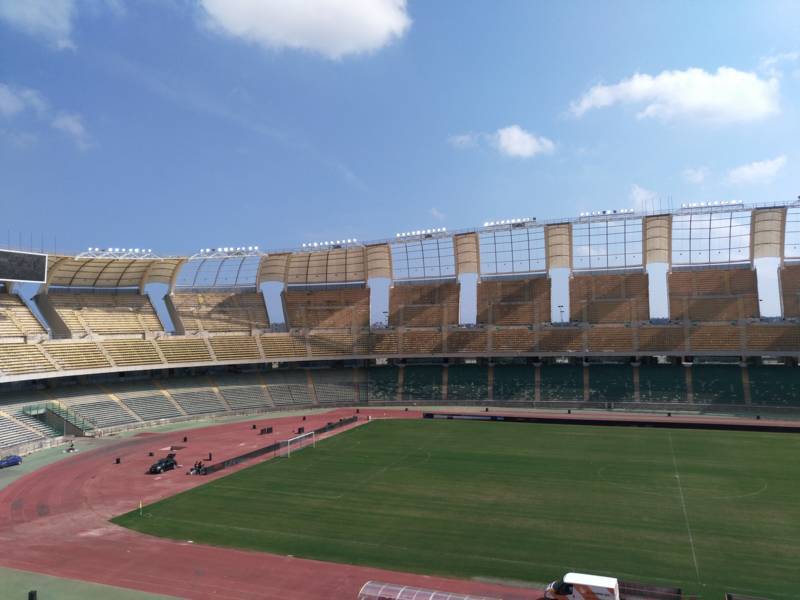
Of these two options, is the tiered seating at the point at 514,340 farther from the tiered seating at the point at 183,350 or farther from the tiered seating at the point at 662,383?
the tiered seating at the point at 183,350

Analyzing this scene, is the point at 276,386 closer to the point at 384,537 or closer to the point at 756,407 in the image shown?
the point at 384,537

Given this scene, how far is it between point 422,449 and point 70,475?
77.3 ft

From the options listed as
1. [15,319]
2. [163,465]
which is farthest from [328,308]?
[163,465]

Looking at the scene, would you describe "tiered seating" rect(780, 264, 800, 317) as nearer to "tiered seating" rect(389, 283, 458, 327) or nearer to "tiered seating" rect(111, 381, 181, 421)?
"tiered seating" rect(389, 283, 458, 327)

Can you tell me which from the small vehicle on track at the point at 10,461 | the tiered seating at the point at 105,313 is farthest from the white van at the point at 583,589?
the tiered seating at the point at 105,313

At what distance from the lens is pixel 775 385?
57.0m

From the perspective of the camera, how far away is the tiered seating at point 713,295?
2503 inches

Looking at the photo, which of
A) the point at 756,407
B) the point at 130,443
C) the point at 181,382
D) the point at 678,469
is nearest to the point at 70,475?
the point at 130,443

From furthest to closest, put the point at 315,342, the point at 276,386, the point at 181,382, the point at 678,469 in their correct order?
the point at 315,342, the point at 276,386, the point at 181,382, the point at 678,469

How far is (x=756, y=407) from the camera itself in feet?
180

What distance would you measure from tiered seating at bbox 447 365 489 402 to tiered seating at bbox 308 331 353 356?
13.5 metres

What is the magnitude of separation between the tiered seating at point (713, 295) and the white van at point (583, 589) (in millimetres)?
55424

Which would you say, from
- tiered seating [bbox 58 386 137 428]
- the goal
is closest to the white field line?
the goal

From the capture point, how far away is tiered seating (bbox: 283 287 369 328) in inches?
2970
